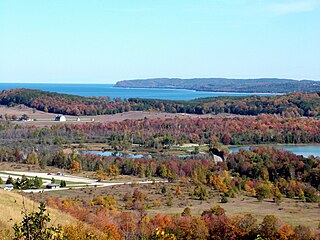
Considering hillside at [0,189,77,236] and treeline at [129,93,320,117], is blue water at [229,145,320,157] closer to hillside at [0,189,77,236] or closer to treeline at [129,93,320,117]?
treeline at [129,93,320,117]

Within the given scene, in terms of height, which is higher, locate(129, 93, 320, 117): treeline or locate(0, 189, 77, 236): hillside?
locate(0, 189, 77, 236): hillside

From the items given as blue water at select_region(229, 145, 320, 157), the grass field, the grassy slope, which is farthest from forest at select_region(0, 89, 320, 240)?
blue water at select_region(229, 145, 320, 157)

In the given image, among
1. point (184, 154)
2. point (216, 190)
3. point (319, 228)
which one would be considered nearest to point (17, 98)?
point (184, 154)

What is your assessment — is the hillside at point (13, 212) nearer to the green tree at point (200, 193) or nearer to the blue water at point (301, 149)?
the green tree at point (200, 193)

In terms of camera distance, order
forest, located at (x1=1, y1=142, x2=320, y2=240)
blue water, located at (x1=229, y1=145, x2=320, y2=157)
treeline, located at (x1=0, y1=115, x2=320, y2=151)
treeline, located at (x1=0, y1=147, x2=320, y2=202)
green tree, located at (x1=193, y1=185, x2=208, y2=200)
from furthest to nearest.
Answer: treeline, located at (x1=0, y1=115, x2=320, y2=151) → blue water, located at (x1=229, y1=145, x2=320, y2=157) → treeline, located at (x1=0, y1=147, x2=320, y2=202) → green tree, located at (x1=193, y1=185, x2=208, y2=200) → forest, located at (x1=1, y1=142, x2=320, y2=240)

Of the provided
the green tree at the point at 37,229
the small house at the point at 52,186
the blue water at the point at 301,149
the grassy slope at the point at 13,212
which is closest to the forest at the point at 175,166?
the green tree at the point at 37,229

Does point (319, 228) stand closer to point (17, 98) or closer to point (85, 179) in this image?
point (85, 179)
